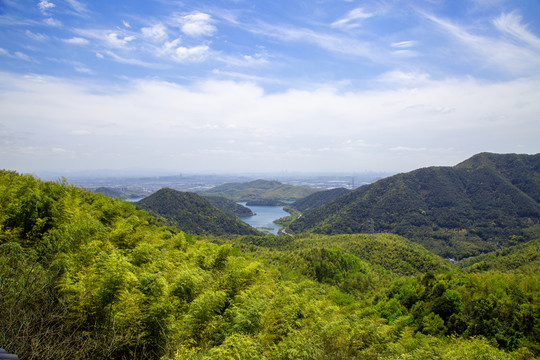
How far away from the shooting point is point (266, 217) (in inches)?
5408

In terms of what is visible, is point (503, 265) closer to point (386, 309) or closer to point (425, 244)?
point (386, 309)

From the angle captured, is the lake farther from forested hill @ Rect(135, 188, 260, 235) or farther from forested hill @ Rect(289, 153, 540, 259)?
forested hill @ Rect(135, 188, 260, 235)

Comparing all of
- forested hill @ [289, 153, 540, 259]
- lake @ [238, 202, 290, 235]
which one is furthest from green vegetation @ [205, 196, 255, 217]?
forested hill @ [289, 153, 540, 259]

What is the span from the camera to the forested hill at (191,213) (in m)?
77.4

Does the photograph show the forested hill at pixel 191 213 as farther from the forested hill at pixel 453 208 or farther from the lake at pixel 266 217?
the forested hill at pixel 453 208

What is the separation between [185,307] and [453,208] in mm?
111470

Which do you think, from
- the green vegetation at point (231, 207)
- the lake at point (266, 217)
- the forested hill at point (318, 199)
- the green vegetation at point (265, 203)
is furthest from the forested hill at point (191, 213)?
the green vegetation at point (265, 203)

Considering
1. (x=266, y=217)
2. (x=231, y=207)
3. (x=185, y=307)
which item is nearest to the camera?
(x=185, y=307)

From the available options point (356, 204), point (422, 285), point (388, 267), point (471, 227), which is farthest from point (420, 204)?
point (422, 285)

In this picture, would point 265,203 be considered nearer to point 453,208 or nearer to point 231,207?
point 231,207

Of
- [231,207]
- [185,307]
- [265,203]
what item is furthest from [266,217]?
[185,307]

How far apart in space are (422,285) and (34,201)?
28017mm

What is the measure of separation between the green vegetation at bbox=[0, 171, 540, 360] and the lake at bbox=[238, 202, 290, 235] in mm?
83998

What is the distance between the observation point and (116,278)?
7996 millimetres
